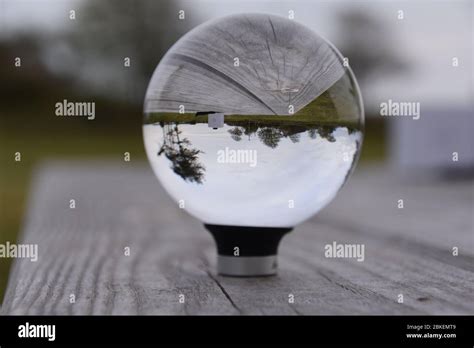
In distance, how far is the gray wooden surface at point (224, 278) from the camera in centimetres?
201

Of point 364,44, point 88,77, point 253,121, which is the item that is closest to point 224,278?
point 253,121

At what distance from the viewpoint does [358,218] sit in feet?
15.0

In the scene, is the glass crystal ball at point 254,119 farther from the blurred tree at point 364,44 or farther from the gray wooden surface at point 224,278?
the blurred tree at point 364,44

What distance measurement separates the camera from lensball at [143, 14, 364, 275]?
6.97 ft

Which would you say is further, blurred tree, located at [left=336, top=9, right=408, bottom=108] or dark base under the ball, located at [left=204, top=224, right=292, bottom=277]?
blurred tree, located at [left=336, top=9, right=408, bottom=108]

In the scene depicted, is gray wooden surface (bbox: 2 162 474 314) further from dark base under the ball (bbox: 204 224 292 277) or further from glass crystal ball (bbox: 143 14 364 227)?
glass crystal ball (bbox: 143 14 364 227)

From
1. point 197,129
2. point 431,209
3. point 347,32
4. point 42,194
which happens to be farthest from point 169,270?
point 347,32

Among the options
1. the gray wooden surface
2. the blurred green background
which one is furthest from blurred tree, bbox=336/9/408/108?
the gray wooden surface

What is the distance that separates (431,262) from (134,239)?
4.56 ft

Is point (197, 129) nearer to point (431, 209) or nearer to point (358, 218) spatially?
point (358, 218)

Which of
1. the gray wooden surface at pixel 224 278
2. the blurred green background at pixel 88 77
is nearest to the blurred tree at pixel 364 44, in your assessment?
the blurred green background at pixel 88 77

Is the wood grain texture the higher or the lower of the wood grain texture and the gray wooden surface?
the higher

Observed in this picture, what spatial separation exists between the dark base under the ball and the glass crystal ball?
68 mm

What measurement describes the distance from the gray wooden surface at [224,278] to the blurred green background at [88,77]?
1419cm
